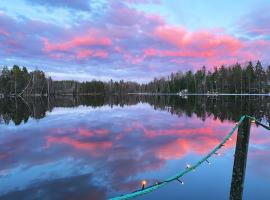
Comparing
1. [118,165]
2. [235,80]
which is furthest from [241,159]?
[235,80]

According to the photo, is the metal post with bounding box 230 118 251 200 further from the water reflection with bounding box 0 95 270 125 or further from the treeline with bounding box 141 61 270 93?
the treeline with bounding box 141 61 270 93

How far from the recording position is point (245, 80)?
142750 millimetres

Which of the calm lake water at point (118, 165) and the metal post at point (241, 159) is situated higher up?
the metal post at point (241, 159)

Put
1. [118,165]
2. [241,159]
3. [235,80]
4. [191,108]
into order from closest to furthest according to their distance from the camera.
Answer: [241,159]
[118,165]
[191,108]
[235,80]

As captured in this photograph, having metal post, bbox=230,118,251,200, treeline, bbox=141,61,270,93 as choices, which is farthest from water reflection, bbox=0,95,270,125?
treeline, bbox=141,61,270,93

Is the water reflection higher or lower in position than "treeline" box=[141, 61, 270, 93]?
lower

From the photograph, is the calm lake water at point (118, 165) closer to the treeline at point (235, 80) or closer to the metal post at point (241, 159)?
the metal post at point (241, 159)

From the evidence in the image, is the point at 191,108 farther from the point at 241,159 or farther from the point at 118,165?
the point at 241,159

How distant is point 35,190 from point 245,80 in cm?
14354

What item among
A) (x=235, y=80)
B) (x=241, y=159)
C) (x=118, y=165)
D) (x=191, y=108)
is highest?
(x=235, y=80)

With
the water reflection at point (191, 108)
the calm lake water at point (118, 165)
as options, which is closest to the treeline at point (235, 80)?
the water reflection at point (191, 108)

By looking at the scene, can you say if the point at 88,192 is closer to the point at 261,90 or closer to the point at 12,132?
the point at 12,132

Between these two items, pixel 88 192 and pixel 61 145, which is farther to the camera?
pixel 61 145

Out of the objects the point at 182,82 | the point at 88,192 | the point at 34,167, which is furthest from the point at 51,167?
the point at 182,82
